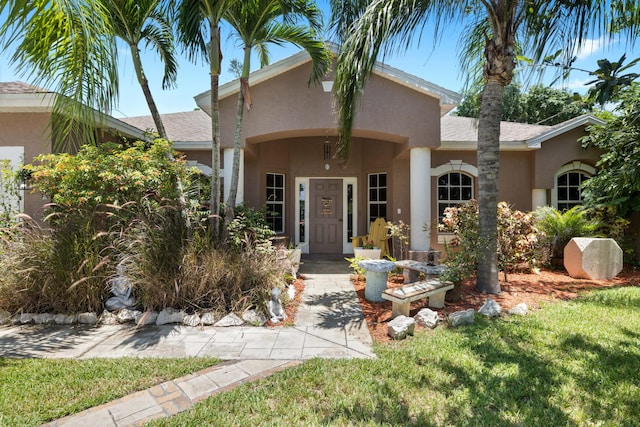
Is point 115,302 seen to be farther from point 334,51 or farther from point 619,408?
point 334,51

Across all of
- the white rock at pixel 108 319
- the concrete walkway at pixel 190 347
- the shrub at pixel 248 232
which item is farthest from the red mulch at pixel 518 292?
the white rock at pixel 108 319

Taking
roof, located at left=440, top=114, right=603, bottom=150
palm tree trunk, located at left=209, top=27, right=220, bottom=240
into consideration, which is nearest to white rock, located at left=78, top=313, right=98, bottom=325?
palm tree trunk, located at left=209, top=27, right=220, bottom=240

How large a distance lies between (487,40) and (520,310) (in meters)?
4.47

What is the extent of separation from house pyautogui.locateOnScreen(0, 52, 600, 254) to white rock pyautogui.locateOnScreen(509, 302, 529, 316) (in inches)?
130

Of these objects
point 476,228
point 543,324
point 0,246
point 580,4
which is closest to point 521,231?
point 476,228

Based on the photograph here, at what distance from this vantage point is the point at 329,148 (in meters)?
11.0

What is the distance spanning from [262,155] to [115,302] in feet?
20.4

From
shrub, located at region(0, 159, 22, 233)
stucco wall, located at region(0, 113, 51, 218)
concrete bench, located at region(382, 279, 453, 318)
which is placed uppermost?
stucco wall, located at region(0, 113, 51, 218)

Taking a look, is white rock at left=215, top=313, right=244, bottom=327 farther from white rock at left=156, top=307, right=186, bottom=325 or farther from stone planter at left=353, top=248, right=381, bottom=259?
stone planter at left=353, top=248, right=381, bottom=259

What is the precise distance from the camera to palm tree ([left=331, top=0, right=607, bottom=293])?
193 inches

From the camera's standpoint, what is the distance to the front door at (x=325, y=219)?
11.1 m

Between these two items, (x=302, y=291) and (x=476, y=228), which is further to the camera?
(x=302, y=291)

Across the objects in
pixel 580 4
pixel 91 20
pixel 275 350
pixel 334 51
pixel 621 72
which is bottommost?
pixel 275 350

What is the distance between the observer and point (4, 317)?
4582 millimetres
